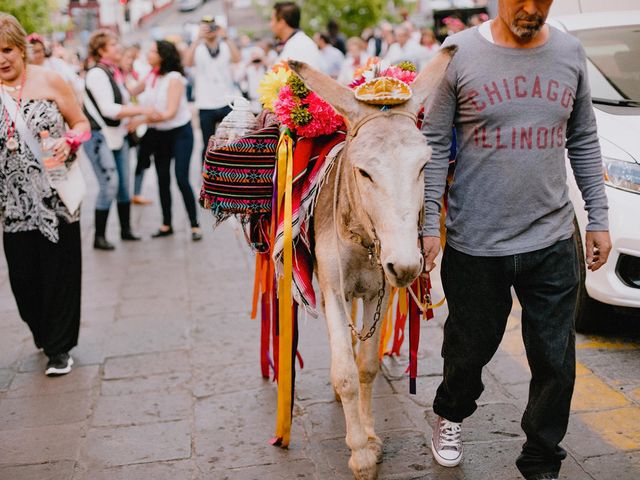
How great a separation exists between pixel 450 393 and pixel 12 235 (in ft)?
9.69

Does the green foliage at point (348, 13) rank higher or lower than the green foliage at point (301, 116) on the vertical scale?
lower

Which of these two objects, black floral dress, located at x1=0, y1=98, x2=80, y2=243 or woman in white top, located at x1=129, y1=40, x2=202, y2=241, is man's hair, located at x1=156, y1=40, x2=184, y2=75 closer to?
woman in white top, located at x1=129, y1=40, x2=202, y2=241

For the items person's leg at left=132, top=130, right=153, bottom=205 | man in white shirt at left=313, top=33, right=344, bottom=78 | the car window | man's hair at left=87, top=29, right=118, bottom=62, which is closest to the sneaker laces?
the car window

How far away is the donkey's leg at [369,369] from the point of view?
12.6 ft

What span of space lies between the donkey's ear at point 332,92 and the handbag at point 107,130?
18.5 feet

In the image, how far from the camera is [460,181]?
330cm

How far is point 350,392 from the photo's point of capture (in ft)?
11.5

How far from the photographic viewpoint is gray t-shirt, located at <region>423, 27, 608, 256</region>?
A: 10.2ft

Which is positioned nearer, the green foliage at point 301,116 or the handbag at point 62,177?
the green foliage at point 301,116

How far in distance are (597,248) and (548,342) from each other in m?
0.46

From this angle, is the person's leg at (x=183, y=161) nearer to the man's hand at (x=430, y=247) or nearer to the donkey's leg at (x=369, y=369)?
the donkey's leg at (x=369, y=369)

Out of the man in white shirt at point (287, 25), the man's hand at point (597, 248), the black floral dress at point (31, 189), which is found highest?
the man in white shirt at point (287, 25)

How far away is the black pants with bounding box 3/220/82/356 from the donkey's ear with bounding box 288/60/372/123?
96.8 inches

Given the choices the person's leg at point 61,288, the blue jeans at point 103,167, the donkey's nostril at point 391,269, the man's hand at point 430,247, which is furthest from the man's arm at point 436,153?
the blue jeans at point 103,167
